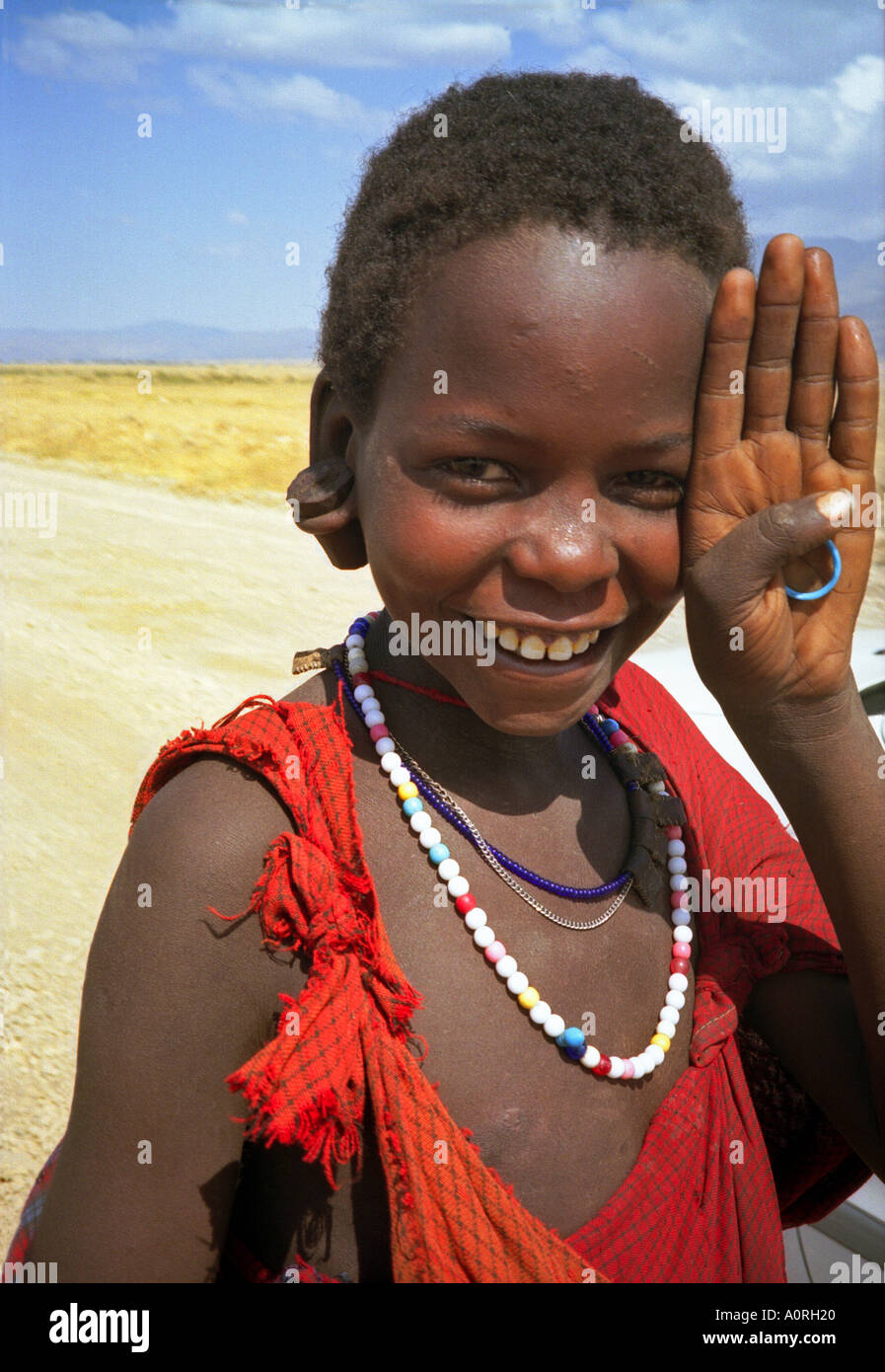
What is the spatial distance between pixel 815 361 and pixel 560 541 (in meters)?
0.41

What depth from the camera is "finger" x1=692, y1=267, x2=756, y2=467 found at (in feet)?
4.62

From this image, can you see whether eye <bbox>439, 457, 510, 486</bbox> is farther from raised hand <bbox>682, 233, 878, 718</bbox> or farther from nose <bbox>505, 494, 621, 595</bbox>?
raised hand <bbox>682, 233, 878, 718</bbox>

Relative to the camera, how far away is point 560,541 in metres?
1.38

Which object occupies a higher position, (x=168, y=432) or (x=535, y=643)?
(x=168, y=432)

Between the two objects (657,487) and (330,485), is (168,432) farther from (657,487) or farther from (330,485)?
(657,487)

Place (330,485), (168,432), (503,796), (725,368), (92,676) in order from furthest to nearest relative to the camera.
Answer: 1. (168,432)
2. (92,676)
3. (503,796)
4. (330,485)
5. (725,368)

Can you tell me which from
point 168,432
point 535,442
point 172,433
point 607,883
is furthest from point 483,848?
point 168,432

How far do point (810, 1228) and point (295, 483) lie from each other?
1.97 m

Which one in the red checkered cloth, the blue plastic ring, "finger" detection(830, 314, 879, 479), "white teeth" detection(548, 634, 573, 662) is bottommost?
the red checkered cloth

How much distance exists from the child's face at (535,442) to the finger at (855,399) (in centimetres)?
19

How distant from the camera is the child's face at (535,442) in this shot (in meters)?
1.34

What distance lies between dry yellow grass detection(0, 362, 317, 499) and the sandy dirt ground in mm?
1484

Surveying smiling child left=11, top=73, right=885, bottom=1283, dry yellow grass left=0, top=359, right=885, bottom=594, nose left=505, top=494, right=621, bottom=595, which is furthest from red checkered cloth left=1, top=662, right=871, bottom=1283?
dry yellow grass left=0, top=359, right=885, bottom=594
